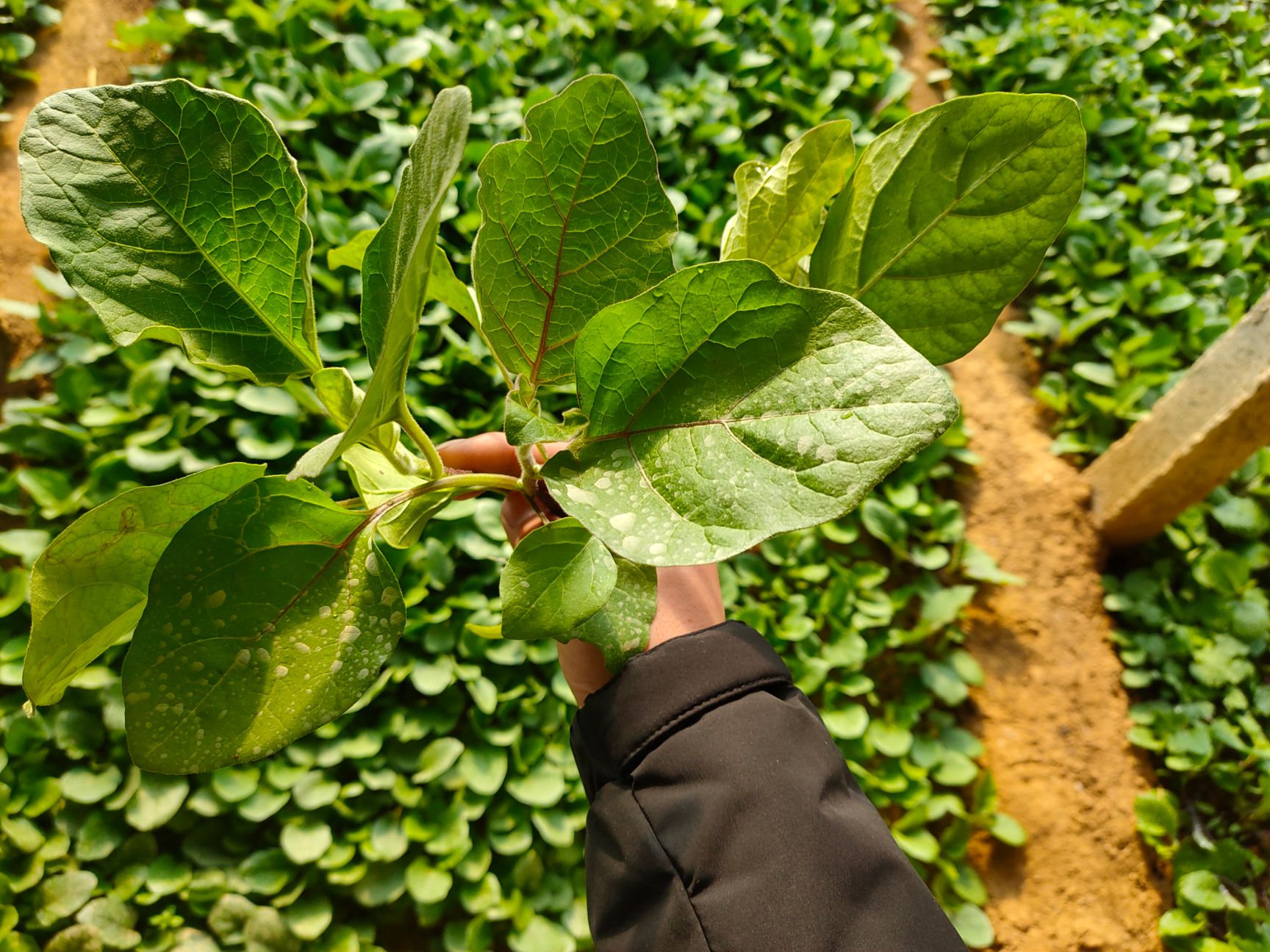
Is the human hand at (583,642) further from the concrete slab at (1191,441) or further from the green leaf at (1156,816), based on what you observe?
the green leaf at (1156,816)

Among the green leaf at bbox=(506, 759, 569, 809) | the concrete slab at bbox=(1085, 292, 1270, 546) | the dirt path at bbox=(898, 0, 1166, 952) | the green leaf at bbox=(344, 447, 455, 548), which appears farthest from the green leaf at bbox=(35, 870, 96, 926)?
the concrete slab at bbox=(1085, 292, 1270, 546)

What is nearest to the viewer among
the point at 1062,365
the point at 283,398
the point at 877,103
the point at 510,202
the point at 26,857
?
the point at 510,202

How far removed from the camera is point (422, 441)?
1.83 feet

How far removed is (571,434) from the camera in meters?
0.49

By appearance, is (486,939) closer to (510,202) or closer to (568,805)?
(568,805)

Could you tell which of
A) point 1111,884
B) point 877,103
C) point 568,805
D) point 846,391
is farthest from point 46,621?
point 877,103

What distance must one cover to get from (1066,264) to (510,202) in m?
2.28

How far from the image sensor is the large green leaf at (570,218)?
0.48 m

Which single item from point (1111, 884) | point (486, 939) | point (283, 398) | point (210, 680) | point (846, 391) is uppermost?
point (846, 391)

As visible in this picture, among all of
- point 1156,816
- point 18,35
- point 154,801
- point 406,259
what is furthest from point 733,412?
point 18,35

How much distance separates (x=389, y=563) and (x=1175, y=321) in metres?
2.37

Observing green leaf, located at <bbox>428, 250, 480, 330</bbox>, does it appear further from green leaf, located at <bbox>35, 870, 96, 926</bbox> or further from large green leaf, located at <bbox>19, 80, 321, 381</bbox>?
green leaf, located at <bbox>35, 870, 96, 926</bbox>

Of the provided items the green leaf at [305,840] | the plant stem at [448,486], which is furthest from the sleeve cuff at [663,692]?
the green leaf at [305,840]

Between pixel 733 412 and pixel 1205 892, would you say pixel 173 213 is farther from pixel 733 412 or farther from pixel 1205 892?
pixel 1205 892
